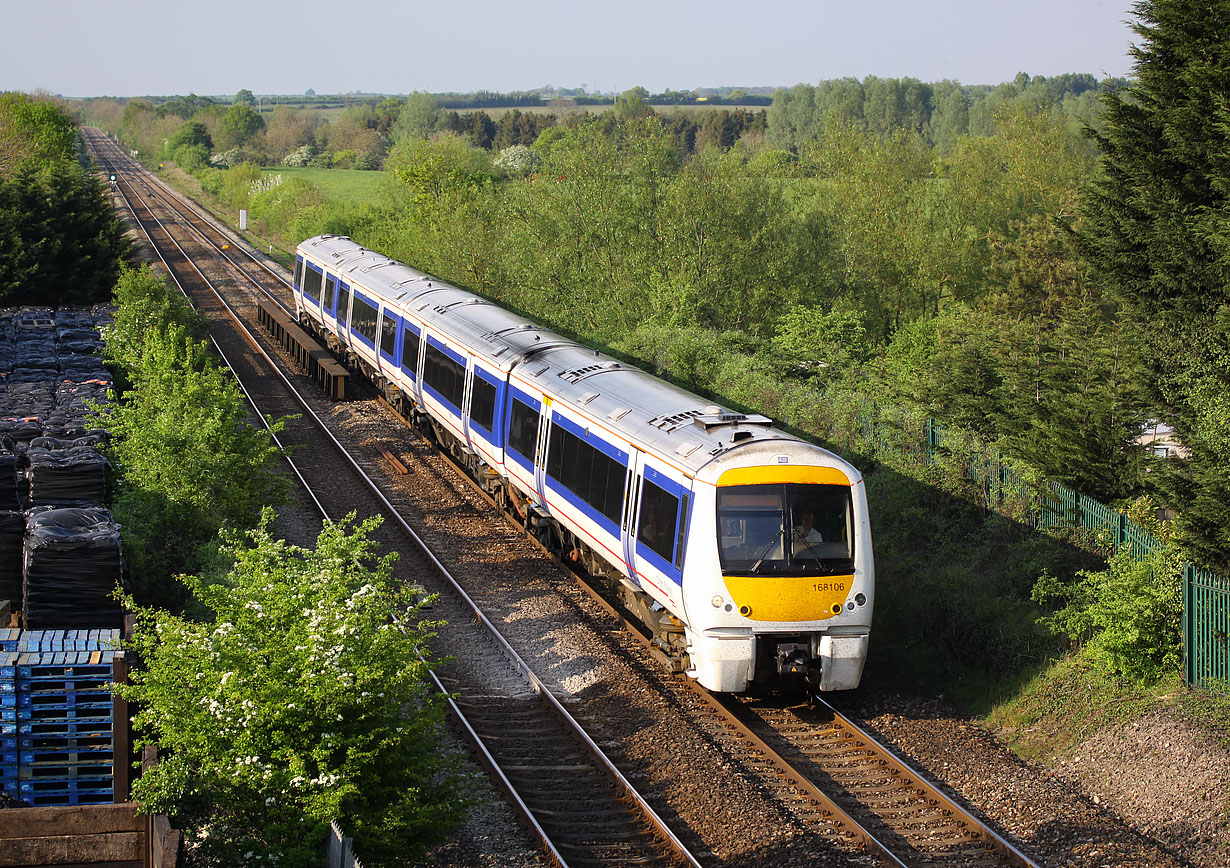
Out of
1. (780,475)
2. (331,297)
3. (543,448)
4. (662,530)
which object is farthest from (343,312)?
(780,475)

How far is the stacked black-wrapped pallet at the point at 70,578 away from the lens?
11.9 metres

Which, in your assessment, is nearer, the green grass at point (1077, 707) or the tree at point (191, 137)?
the green grass at point (1077, 707)

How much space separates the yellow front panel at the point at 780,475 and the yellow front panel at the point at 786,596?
0.96 m

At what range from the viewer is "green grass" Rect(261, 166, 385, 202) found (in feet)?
289

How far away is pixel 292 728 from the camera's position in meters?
8.04

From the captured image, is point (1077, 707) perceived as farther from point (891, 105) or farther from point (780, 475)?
point (891, 105)

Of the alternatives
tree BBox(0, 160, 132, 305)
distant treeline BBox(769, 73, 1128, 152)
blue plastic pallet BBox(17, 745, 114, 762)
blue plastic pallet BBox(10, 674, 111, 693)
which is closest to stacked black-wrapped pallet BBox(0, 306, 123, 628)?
blue plastic pallet BBox(10, 674, 111, 693)

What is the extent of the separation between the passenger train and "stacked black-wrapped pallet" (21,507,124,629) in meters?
5.66

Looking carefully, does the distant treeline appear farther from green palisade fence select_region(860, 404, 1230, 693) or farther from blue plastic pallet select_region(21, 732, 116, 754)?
blue plastic pallet select_region(21, 732, 116, 754)

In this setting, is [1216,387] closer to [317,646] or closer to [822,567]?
[822,567]

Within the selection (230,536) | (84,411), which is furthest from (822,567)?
(84,411)

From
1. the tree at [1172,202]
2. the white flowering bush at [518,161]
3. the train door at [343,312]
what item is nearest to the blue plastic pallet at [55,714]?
the tree at [1172,202]

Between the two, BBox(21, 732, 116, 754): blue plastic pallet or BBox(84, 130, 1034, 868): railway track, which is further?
BBox(21, 732, 116, 754): blue plastic pallet

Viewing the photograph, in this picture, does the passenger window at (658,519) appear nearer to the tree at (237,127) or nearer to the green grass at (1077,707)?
the green grass at (1077,707)
